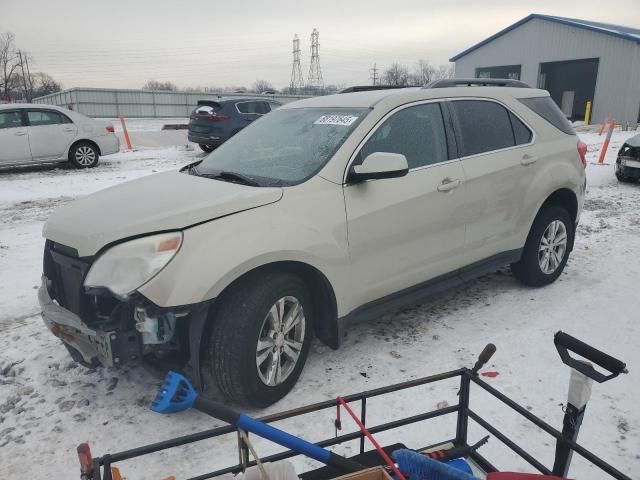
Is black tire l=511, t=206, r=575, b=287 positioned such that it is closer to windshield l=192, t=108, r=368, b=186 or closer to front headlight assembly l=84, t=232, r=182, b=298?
windshield l=192, t=108, r=368, b=186

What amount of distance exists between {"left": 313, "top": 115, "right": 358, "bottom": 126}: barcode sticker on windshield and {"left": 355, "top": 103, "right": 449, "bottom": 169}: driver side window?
0.20 metres

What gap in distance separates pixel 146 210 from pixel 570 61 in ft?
109

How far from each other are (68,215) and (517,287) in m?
3.82

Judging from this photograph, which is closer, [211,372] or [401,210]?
[211,372]

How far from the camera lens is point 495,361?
3584 millimetres

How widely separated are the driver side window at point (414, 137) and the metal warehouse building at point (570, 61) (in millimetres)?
28161

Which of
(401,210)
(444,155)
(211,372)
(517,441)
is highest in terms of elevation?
(444,155)

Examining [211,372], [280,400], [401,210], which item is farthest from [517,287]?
[211,372]

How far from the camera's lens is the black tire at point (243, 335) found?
2742mm

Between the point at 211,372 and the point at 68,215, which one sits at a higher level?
the point at 68,215

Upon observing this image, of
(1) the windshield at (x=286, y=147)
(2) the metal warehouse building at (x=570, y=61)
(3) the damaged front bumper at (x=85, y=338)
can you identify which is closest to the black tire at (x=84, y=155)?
(1) the windshield at (x=286, y=147)

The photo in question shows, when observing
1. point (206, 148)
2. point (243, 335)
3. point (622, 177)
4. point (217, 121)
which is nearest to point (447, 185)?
point (243, 335)

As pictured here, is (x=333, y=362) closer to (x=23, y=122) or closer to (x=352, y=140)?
(x=352, y=140)

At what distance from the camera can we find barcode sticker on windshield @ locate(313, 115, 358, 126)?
11.6ft
